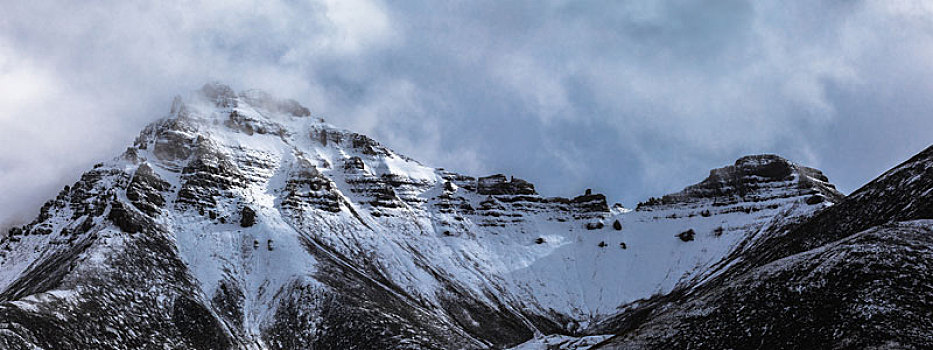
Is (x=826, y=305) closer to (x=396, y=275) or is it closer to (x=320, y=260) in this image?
(x=396, y=275)

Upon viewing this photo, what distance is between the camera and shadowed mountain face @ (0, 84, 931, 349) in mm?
55875

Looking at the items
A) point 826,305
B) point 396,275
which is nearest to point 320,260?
point 396,275

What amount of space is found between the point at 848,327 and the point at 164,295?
11676cm

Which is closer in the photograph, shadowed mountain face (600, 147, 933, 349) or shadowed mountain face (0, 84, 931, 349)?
shadowed mountain face (600, 147, 933, 349)

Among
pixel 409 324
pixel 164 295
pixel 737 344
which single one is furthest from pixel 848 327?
pixel 164 295

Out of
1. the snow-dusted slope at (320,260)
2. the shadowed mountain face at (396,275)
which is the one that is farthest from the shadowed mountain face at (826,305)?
the snow-dusted slope at (320,260)

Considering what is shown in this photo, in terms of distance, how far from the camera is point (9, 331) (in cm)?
7944

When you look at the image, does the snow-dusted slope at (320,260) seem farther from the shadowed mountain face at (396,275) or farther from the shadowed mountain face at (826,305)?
the shadowed mountain face at (826,305)

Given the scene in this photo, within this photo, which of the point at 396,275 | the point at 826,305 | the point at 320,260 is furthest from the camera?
the point at 396,275

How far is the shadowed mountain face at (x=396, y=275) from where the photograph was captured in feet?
183

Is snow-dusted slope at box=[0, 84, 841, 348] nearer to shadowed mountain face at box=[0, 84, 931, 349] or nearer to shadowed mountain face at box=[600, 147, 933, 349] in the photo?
shadowed mountain face at box=[0, 84, 931, 349]

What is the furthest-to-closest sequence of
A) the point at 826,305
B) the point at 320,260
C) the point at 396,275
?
the point at 396,275
the point at 320,260
the point at 826,305

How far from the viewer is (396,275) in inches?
Answer: 6225

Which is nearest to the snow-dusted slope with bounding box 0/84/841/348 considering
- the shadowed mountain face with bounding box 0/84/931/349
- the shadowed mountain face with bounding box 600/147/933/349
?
the shadowed mountain face with bounding box 0/84/931/349
